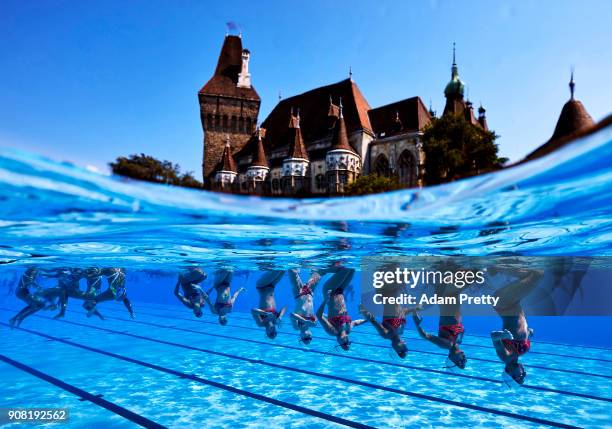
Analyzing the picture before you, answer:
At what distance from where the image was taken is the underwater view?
20.8 feet

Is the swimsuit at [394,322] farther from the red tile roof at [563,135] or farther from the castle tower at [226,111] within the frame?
the castle tower at [226,111]

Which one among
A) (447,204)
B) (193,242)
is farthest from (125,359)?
(447,204)

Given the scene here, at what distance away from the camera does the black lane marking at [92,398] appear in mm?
7417

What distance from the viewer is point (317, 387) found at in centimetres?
994

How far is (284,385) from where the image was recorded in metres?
10.1

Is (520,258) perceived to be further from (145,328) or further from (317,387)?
(145,328)

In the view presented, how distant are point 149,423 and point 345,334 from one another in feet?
14.9

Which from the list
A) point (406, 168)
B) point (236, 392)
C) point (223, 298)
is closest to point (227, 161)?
point (406, 168)

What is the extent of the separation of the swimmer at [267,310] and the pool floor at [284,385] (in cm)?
144

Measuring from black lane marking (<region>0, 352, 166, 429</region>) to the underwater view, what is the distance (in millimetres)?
56

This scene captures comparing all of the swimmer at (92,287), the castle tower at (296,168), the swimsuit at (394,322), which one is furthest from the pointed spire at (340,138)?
the swimsuit at (394,322)

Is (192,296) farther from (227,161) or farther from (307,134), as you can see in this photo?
(227,161)

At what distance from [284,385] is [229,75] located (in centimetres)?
5220

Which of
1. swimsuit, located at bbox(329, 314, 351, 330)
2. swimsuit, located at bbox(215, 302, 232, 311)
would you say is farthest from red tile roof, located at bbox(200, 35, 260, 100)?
swimsuit, located at bbox(329, 314, 351, 330)
